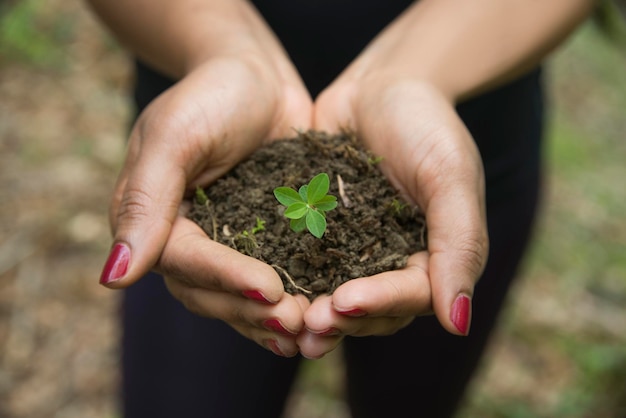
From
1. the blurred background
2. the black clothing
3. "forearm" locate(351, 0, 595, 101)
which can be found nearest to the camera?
"forearm" locate(351, 0, 595, 101)

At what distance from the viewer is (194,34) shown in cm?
193

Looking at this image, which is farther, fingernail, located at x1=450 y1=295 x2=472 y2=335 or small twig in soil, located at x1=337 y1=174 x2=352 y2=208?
small twig in soil, located at x1=337 y1=174 x2=352 y2=208

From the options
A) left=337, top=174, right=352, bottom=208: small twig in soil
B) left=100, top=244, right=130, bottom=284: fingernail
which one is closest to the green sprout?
left=337, top=174, right=352, bottom=208: small twig in soil

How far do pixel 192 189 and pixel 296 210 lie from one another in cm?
36

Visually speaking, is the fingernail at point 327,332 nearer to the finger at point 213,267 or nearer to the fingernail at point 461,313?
the finger at point 213,267

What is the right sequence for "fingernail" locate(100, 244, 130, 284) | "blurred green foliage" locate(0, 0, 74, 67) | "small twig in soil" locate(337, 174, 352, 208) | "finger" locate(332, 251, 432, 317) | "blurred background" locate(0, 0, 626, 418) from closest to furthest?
"finger" locate(332, 251, 432, 317), "fingernail" locate(100, 244, 130, 284), "small twig in soil" locate(337, 174, 352, 208), "blurred background" locate(0, 0, 626, 418), "blurred green foliage" locate(0, 0, 74, 67)

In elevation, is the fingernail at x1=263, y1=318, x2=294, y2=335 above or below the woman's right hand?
below

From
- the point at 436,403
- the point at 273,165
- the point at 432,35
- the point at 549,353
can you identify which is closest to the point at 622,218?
the point at 549,353

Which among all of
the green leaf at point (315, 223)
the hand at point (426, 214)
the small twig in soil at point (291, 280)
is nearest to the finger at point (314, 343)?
the hand at point (426, 214)

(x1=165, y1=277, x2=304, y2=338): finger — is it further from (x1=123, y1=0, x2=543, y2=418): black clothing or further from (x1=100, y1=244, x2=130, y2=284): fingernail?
(x1=123, y1=0, x2=543, y2=418): black clothing

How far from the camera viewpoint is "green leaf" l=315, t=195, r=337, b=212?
61.6 inches

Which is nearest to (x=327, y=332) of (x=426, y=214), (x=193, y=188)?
(x=426, y=214)

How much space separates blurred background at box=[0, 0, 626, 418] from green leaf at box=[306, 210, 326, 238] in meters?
2.02

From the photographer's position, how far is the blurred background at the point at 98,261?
3.29m
